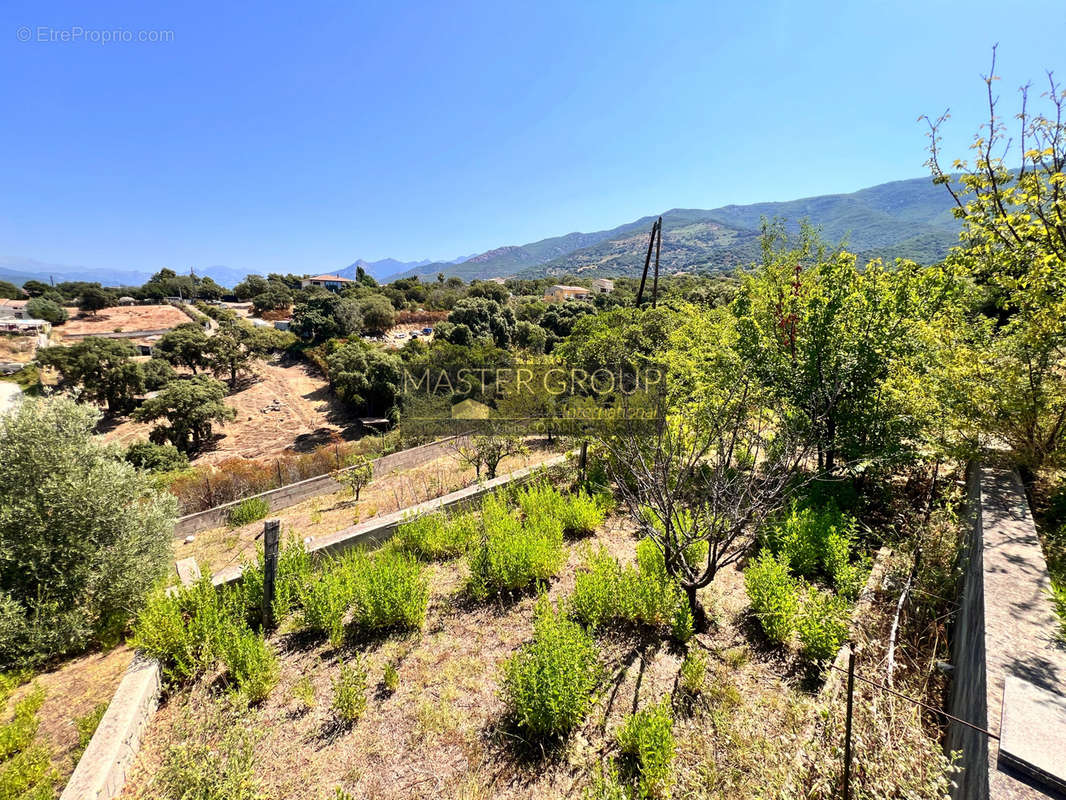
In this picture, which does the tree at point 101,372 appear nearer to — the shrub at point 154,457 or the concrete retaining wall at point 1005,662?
the shrub at point 154,457

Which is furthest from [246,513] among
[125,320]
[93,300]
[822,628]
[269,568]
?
[93,300]

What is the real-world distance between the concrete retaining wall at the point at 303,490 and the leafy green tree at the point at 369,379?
13.3 metres

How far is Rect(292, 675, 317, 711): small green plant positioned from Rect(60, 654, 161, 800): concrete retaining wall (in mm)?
1247

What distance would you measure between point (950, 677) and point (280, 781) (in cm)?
580

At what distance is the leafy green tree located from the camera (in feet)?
95.8

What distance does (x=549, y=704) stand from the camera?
11.0 ft

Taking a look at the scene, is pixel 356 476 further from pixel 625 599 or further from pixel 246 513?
pixel 625 599

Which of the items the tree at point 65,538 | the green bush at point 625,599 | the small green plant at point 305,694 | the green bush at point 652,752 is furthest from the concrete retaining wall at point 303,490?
the green bush at point 652,752

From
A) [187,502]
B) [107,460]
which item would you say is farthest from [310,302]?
[107,460]

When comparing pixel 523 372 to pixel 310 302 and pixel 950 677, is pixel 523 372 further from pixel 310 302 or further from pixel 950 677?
pixel 310 302

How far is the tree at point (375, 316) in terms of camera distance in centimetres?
4666

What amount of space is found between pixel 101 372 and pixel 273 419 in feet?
35.2

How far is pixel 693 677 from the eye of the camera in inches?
147

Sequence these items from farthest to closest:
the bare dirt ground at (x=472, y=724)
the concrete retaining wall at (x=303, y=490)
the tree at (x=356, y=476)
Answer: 1. the tree at (x=356, y=476)
2. the concrete retaining wall at (x=303, y=490)
3. the bare dirt ground at (x=472, y=724)
